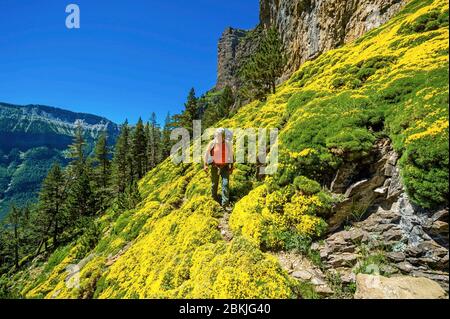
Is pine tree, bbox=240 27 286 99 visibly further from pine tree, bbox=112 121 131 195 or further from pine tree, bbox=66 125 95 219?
pine tree, bbox=66 125 95 219

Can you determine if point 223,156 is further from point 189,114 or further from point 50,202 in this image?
point 50,202

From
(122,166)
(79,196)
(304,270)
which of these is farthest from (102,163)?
(304,270)

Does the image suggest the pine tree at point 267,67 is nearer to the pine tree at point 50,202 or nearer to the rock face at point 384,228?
the rock face at point 384,228

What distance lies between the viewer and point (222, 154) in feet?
39.4

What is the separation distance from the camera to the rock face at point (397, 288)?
17.9ft

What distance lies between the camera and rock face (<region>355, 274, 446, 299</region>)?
5.45m

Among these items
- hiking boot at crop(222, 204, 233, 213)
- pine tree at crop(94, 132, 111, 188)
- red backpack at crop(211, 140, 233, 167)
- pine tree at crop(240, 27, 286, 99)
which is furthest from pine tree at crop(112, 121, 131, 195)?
red backpack at crop(211, 140, 233, 167)

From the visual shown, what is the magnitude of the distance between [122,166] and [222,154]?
49323 millimetres

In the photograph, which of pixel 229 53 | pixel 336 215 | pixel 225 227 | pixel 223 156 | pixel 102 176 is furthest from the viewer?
pixel 229 53

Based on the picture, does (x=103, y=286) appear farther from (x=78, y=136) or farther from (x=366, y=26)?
(x=78, y=136)

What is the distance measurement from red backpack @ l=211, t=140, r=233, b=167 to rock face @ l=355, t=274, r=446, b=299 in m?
7.06

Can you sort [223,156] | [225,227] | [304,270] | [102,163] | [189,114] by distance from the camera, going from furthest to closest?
[102,163] < [189,114] < [223,156] < [225,227] < [304,270]

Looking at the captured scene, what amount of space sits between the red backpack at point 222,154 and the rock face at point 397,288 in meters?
7.06
